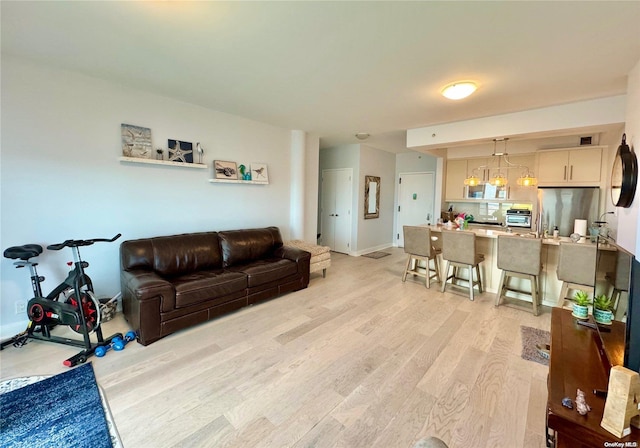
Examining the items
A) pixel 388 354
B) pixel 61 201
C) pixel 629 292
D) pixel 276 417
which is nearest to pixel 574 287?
pixel 629 292

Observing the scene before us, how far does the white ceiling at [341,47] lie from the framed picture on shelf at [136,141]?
0.49 m

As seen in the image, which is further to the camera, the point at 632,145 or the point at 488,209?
the point at 488,209

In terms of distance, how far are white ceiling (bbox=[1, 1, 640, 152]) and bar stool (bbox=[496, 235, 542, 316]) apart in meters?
1.71

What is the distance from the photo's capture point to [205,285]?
2.93m

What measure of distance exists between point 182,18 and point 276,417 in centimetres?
274

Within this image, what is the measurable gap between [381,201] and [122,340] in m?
5.89

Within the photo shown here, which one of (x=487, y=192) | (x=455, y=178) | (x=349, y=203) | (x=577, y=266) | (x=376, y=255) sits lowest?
(x=376, y=255)

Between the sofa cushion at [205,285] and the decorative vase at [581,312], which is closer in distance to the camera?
the decorative vase at [581,312]

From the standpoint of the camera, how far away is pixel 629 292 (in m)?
1.44

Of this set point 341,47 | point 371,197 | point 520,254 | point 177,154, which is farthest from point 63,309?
point 371,197

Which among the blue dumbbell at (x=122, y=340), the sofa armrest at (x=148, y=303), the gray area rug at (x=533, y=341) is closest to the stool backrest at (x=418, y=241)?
the gray area rug at (x=533, y=341)

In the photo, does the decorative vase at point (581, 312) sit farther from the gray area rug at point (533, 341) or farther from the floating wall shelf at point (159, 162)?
the floating wall shelf at point (159, 162)

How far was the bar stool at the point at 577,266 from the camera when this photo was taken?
9.64 feet

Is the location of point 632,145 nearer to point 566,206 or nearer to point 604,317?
point 604,317
